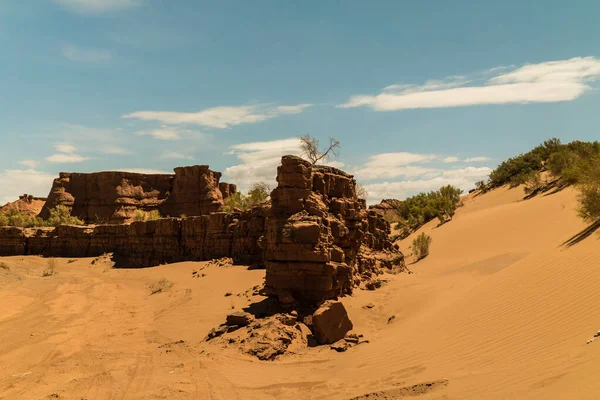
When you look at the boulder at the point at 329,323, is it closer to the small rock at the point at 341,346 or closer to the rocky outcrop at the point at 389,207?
the small rock at the point at 341,346

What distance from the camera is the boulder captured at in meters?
9.26

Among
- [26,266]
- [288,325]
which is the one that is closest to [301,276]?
[288,325]

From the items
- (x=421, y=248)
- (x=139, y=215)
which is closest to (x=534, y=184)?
(x=421, y=248)

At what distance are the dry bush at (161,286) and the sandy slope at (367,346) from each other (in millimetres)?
1382

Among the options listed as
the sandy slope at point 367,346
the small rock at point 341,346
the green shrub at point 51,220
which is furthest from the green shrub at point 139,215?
the small rock at point 341,346

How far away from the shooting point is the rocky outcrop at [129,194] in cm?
4475

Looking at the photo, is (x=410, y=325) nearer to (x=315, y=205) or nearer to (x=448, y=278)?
(x=315, y=205)

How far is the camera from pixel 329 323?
933 centimetres

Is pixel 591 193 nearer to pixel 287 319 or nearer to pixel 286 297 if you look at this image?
pixel 286 297

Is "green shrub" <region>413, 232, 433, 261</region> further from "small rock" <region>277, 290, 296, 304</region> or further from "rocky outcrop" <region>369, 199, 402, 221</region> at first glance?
"rocky outcrop" <region>369, 199, 402, 221</region>

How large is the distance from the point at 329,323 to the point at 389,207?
43964 millimetres

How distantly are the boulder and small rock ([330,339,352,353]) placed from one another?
0.24 meters

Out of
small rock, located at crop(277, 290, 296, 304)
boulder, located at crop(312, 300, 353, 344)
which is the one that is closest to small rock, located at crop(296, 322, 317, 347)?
boulder, located at crop(312, 300, 353, 344)

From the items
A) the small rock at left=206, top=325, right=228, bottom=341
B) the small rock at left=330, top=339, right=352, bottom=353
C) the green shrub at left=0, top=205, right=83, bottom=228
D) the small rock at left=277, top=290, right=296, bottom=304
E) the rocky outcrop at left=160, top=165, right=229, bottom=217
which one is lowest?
the small rock at left=330, top=339, right=352, bottom=353
